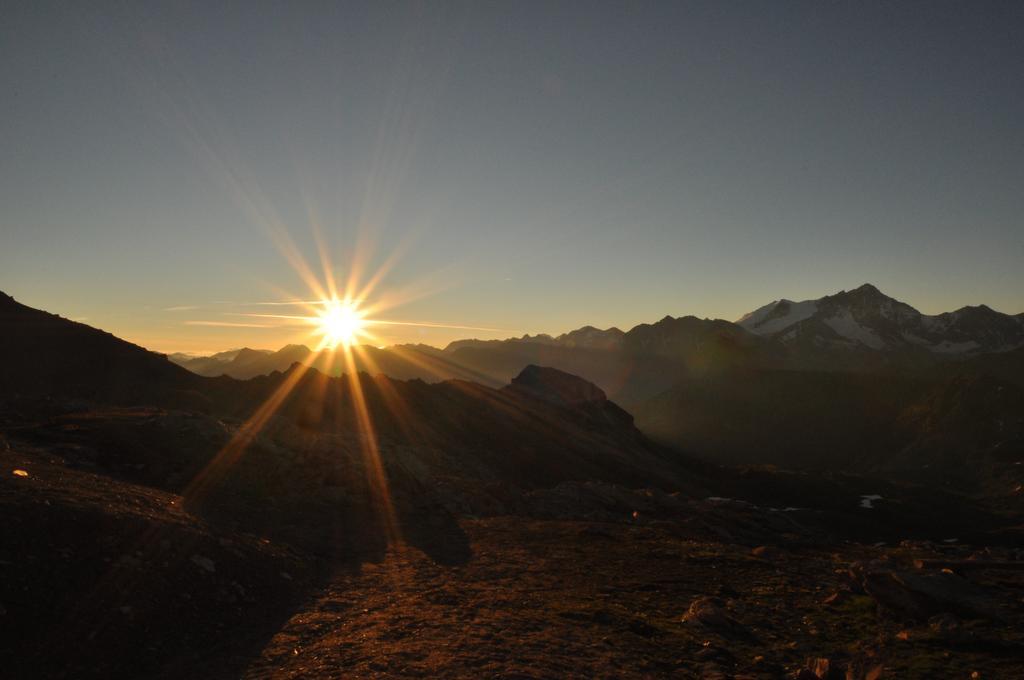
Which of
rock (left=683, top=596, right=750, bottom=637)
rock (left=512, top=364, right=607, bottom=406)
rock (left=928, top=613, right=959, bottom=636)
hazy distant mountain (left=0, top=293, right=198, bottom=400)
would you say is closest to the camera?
rock (left=928, top=613, right=959, bottom=636)

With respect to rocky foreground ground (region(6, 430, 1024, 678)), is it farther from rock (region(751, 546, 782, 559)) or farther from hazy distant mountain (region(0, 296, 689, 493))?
hazy distant mountain (region(0, 296, 689, 493))

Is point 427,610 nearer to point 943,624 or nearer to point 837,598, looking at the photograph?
point 837,598

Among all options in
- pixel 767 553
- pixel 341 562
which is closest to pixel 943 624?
pixel 767 553

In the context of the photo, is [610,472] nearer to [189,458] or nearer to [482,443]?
[482,443]

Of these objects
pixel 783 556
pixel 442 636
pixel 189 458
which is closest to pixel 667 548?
pixel 783 556

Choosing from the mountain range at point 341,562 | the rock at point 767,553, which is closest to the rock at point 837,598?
the mountain range at point 341,562

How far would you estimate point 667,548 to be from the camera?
21.4 metres

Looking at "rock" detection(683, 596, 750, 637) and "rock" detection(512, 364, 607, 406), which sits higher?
"rock" detection(512, 364, 607, 406)

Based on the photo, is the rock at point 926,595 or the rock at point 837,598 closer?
the rock at point 926,595

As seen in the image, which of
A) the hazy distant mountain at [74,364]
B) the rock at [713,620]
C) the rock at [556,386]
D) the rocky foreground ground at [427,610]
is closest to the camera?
the rocky foreground ground at [427,610]

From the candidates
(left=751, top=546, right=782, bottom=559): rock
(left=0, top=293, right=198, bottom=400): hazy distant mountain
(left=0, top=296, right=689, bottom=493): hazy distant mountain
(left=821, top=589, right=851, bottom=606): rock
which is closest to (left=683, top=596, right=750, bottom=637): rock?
(left=821, top=589, right=851, bottom=606): rock

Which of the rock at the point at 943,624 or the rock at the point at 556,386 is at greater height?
the rock at the point at 556,386

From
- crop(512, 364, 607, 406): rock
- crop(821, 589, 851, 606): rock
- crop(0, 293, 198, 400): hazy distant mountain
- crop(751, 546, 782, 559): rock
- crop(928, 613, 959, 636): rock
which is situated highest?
crop(0, 293, 198, 400): hazy distant mountain

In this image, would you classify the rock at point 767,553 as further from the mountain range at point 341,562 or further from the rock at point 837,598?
the rock at point 837,598
